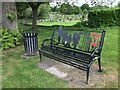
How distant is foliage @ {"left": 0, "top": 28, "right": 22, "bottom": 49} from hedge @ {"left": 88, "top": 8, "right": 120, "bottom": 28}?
6.27 m

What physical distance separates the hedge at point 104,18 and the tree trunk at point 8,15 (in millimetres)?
6146

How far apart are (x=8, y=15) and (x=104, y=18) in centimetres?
710

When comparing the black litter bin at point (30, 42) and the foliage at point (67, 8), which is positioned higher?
the foliage at point (67, 8)

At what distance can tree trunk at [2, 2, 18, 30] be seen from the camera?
6.63 m

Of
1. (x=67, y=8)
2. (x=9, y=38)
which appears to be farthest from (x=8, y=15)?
(x=67, y=8)

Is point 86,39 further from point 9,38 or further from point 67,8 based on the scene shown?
point 67,8

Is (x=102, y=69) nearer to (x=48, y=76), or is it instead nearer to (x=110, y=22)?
(x=48, y=76)

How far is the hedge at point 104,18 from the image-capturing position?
444 inches

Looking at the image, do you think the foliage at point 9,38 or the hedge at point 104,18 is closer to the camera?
the foliage at point 9,38

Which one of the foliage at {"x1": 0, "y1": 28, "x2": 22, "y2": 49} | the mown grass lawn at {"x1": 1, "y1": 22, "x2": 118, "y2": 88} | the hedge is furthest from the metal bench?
the hedge

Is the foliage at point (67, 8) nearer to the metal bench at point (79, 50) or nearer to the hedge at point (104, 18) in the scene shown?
the hedge at point (104, 18)

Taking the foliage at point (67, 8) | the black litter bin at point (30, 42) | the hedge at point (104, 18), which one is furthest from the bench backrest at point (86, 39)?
the hedge at point (104, 18)

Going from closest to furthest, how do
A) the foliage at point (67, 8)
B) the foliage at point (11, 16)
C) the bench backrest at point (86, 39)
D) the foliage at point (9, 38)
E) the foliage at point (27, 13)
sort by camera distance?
1. the bench backrest at point (86, 39)
2. the foliage at point (9, 38)
3. the foliage at point (11, 16)
4. the foliage at point (67, 8)
5. the foliage at point (27, 13)

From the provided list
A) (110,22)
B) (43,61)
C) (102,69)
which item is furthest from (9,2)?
(110,22)
